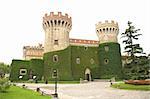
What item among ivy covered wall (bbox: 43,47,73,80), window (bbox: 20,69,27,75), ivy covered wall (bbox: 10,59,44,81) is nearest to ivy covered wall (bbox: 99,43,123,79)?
ivy covered wall (bbox: 43,47,73,80)

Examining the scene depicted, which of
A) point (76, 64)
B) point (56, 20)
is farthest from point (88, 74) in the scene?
point (56, 20)

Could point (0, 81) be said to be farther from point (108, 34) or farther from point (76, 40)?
point (108, 34)

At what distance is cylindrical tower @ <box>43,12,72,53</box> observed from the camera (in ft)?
168

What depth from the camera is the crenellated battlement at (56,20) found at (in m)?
51.1

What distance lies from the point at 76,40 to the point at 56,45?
5.38 metres

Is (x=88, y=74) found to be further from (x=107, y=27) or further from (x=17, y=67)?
(x=17, y=67)

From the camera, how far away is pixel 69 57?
163ft

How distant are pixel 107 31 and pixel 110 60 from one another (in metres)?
6.94

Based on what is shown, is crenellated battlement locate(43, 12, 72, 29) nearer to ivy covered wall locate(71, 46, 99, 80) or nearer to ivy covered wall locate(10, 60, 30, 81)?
ivy covered wall locate(71, 46, 99, 80)

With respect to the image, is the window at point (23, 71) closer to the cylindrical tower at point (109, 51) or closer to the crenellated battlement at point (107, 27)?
the cylindrical tower at point (109, 51)

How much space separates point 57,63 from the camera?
5028 centimetres

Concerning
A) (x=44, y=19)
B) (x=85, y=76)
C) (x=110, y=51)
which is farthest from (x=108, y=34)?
(x=44, y=19)

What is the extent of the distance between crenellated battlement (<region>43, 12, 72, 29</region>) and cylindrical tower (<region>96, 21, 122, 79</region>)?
8.09m

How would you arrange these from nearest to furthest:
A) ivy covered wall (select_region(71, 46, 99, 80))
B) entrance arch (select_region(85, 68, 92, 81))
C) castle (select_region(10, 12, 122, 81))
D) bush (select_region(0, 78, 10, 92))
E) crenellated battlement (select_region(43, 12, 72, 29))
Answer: bush (select_region(0, 78, 10, 92)), ivy covered wall (select_region(71, 46, 99, 80)), castle (select_region(10, 12, 122, 81)), entrance arch (select_region(85, 68, 92, 81)), crenellated battlement (select_region(43, 12, 72, 29))
